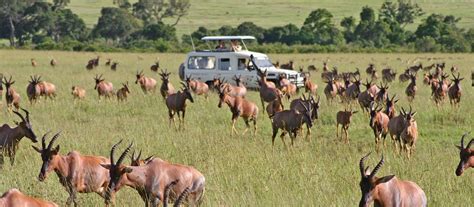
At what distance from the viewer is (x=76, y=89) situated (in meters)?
25.0

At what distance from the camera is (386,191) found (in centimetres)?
826

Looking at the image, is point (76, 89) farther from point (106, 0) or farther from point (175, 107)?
point (106, 0)

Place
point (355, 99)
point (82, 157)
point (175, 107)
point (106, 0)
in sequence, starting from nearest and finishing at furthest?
point (82, 157) → point (175, 107) → point (355, 99) → point (106, 0)

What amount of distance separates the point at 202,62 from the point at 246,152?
16.3 meters

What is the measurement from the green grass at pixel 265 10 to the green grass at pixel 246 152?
87351 millimetres

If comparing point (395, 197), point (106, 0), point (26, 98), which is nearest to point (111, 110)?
point (26, 98)

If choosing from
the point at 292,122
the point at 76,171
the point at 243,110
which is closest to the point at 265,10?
the point at 243,110

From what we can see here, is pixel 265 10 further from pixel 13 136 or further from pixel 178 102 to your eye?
pixel 13 136

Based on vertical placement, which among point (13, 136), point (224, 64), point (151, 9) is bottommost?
point (151, 9)

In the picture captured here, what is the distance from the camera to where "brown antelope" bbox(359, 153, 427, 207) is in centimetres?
791

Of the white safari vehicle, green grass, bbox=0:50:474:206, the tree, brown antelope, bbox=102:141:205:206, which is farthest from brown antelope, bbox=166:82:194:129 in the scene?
the tree

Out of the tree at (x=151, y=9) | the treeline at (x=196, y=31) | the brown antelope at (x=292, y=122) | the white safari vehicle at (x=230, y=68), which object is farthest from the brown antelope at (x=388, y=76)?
the tree at (x=151, y=9)

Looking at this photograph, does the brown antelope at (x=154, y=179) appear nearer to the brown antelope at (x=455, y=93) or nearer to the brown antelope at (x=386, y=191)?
the brown antelope at (x=386, y=191)

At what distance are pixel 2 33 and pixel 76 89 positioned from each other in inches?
3011
